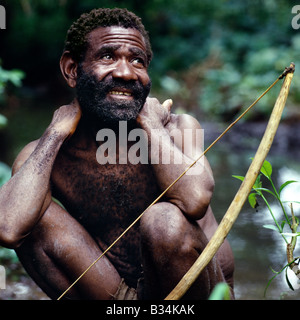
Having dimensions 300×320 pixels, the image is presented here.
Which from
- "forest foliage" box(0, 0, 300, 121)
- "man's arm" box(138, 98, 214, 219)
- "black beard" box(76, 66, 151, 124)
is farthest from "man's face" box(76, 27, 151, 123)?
"forest foliage" box(0, 0, 300, 121)

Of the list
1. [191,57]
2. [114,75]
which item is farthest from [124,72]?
[191,57]

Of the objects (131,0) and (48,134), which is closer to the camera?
(48,134)

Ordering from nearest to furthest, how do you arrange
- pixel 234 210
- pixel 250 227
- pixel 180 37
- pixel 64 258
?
pixel 234 210, pixel 64 258, pixel 250 227, pixel 180 37

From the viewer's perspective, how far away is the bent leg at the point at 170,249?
77.6 inches

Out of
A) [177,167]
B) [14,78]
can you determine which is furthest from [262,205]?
[177,167]

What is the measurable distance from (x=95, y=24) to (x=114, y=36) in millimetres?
126

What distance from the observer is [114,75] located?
7.29ft

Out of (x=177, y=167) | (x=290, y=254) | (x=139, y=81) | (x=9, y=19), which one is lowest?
(x=290, y=254)

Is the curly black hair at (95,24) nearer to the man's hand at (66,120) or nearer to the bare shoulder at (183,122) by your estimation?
the man's hand at (66,120)

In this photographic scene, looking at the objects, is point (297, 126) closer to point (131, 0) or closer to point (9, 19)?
point (131, 0)

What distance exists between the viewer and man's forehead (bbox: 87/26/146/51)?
7.39ft

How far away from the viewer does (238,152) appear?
773 cm

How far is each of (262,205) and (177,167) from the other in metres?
2.96

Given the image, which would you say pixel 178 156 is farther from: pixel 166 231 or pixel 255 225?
pixel 255 225
